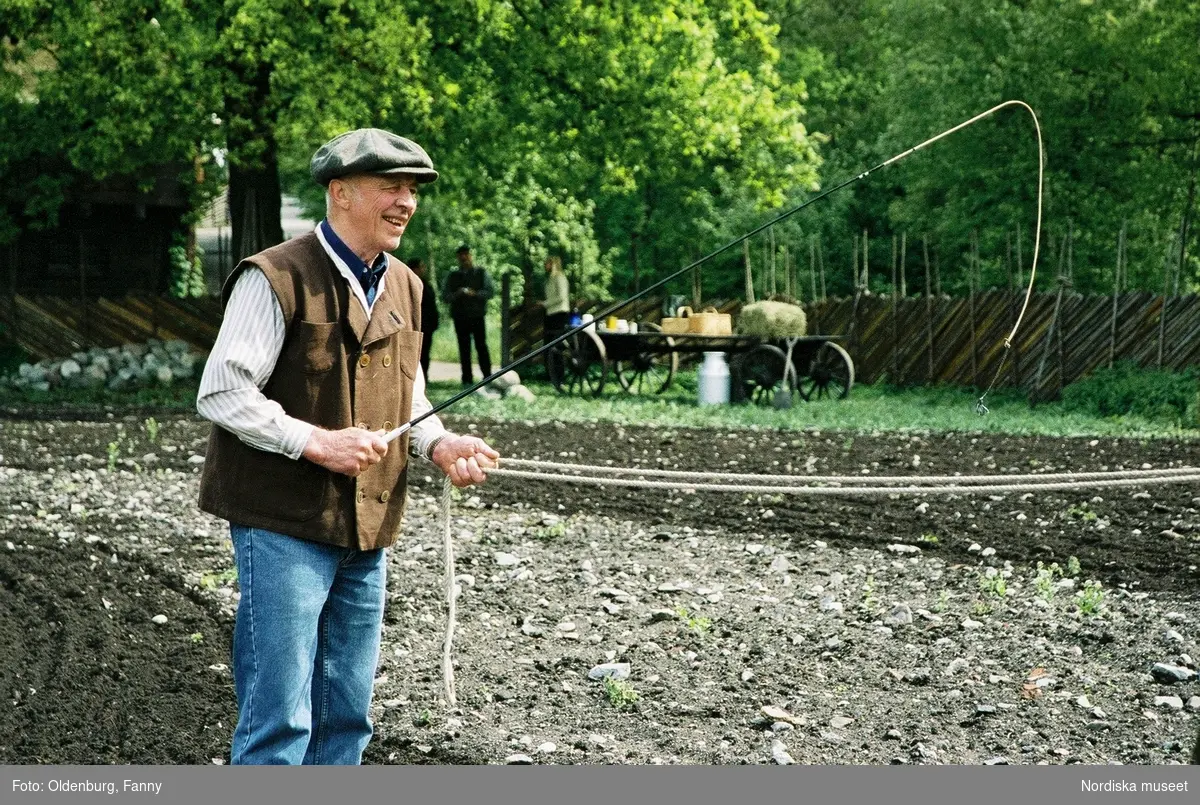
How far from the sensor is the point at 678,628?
6.35 m

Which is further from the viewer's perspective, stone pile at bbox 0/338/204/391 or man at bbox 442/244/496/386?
stone pile at bbox 0/338/204/391

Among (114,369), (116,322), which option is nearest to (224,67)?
(114,369)

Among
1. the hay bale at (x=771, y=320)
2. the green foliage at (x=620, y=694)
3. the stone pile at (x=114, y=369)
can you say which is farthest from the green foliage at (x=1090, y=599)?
the stone pile at (x=114, y=369)

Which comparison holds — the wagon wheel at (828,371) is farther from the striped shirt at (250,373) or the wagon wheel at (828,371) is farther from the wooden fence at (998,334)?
the striped shirt at (250,373)

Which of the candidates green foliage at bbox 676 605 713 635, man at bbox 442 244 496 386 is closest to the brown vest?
green foliage at bbox 676 605 713 635

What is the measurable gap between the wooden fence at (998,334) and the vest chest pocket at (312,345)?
1251 centimetres

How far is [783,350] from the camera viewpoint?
60.3 ft

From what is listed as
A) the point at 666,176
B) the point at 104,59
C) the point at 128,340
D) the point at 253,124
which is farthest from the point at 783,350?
the point at 128,340

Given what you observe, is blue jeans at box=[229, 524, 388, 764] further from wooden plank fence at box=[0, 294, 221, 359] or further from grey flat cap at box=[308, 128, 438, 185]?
wooden plank fence at box=[0, 294, 221, 359]

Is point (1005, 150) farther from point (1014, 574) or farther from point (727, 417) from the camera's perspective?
point (1014, 574)

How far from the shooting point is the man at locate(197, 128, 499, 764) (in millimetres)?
3271

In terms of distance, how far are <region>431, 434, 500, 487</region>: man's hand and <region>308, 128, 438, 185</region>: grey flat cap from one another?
63 cm

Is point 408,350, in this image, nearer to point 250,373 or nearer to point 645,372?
point 250,373

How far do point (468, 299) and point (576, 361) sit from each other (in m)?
2.00
